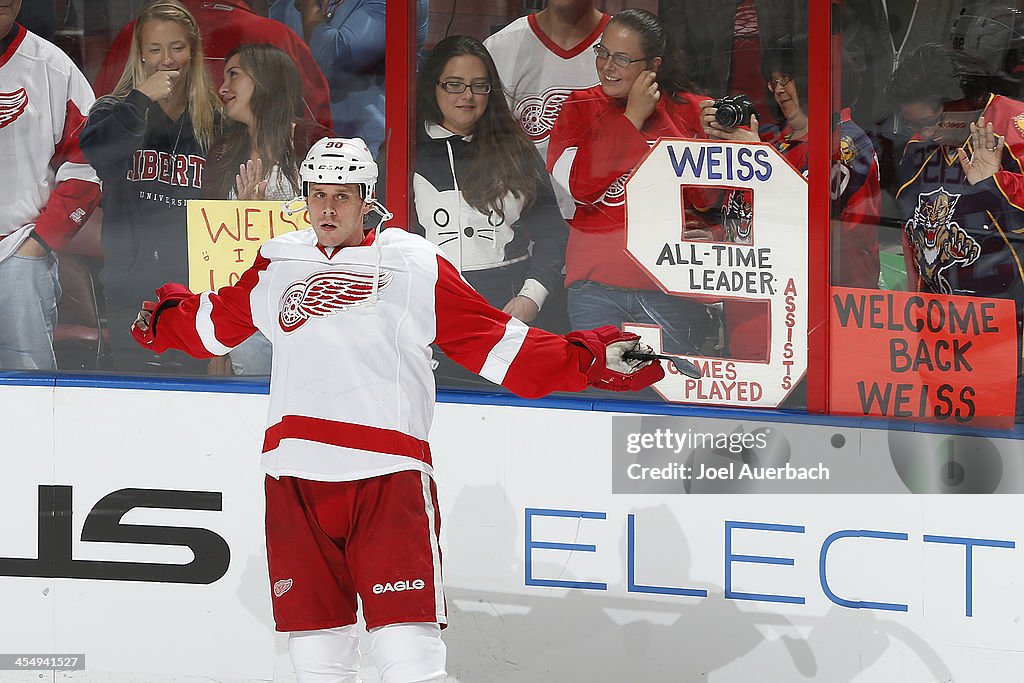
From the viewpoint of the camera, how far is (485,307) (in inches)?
120

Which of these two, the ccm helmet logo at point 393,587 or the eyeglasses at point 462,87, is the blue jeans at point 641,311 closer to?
the eyeglasses at point 462,87

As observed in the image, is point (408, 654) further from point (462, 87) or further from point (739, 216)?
point (462, 87)

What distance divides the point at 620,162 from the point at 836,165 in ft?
1.99

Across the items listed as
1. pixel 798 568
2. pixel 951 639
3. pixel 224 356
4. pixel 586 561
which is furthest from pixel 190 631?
pixel 951 639

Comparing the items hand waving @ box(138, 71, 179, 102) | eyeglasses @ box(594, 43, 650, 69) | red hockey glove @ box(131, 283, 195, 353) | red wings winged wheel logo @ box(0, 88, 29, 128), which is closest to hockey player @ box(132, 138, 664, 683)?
red hockey glove @ box(131, 283, 195, 353)

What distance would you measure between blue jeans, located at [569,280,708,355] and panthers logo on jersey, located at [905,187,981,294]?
604 millimetres

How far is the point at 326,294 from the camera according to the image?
2.96 metres

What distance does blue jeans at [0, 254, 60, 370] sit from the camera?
3.97 meters

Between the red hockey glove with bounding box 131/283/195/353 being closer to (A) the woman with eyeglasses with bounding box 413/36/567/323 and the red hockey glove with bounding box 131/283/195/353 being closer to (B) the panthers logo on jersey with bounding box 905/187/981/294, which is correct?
(A) the woman with eyeglasses with bounding box 413/36/567/323

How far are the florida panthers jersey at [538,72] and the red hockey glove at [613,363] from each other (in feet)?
2.50

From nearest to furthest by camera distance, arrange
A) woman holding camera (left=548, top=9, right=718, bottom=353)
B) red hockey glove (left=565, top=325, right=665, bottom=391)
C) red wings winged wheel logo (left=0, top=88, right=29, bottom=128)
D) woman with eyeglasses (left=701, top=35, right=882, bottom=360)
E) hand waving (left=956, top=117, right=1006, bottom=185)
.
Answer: red hockey glove (left=565, top=325, right=665, bottom=391) < hand waving (left=956, top=117, right=1006, bottom=185) < woman with eyeglasses (left=701, top=35, right=882, bottom=360) < woman holding camera (left=548, top=9, right=718, bottom=353) < red wings winged wheel logo (left=0, top=88, right=29, bottom=128)

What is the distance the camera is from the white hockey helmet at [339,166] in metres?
2.92

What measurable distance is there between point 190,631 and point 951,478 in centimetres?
224

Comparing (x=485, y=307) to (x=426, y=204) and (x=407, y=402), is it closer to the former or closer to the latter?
(x=407, y=402)
